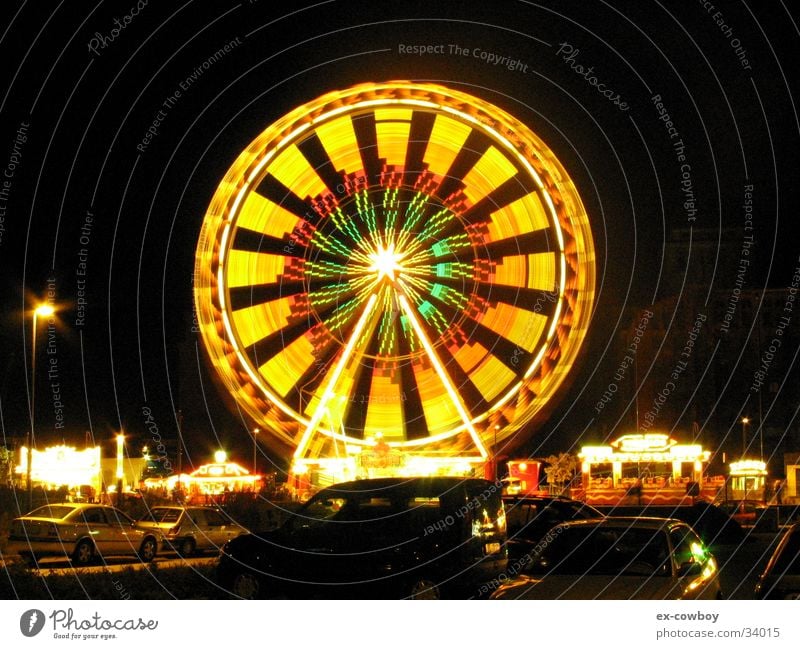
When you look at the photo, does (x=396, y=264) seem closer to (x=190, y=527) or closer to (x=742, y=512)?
(x=190, y=527)

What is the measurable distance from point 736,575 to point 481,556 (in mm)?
7004

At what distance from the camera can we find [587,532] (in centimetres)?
1138

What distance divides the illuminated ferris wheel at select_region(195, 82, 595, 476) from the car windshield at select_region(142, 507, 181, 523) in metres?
3.12

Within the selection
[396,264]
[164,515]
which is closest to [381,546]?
[164,515]

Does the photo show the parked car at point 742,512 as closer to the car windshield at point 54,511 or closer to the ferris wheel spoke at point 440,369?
the ferris wheel spoke at point 440,369

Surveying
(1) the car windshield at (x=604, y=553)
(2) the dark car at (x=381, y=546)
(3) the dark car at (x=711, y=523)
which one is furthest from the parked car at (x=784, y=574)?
(3) the dark car at (x=711, y=523)

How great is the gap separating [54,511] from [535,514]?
30.9 feet

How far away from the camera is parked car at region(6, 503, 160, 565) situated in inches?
787

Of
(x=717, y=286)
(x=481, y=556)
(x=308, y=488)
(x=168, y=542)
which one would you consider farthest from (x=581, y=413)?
(x=481, y=556)

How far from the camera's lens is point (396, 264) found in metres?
27.5

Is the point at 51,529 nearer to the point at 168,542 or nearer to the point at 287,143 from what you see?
the point at 168,542

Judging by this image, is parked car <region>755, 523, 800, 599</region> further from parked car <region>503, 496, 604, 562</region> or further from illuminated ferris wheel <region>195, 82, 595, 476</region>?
A: illuminated ferris wheel <region>195, 82, 595, 476</region>
